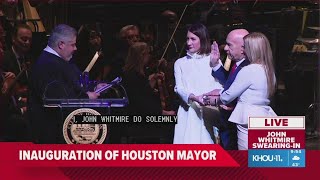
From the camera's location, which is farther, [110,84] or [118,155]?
[118,155]

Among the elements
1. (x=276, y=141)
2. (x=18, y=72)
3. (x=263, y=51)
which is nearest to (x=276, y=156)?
(x=276, y=141)

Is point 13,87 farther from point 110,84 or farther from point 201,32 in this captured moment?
point 201,32

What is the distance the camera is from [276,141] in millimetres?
5152

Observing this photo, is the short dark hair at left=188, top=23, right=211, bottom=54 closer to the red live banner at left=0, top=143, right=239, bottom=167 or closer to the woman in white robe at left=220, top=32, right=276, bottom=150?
the woman in white robe at left=220, top=32, right=276, bottom=150

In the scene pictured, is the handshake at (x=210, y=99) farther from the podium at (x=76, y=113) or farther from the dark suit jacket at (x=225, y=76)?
the podium at (x=76, y=113)

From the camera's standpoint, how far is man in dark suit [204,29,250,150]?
5.07 meters

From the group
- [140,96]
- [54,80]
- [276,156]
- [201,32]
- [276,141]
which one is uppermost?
[201,32]

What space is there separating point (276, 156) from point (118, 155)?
113cm

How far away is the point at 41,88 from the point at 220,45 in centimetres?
129

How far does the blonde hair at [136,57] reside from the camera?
5086 millimetres

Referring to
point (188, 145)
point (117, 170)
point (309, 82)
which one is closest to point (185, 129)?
point (188, 145)

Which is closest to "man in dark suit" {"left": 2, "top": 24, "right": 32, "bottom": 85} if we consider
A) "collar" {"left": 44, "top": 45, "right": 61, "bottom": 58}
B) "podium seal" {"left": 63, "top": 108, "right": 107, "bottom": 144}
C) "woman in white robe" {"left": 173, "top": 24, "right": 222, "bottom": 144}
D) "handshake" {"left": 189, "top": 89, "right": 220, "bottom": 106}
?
"collar" {"left": 44, "top": 45, "right": 61, "bottom": 58}

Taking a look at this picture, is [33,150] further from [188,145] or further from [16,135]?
[188,145]

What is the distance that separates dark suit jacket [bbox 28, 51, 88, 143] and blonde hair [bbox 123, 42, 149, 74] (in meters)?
0.36
